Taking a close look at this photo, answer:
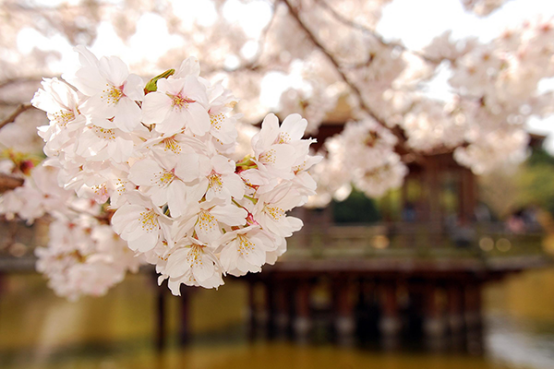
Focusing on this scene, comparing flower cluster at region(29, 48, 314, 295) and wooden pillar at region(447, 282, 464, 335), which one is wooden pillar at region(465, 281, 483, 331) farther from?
flower cluster at region(29, 48, 314, 295)

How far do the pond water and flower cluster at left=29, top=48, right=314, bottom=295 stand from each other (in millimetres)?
4283

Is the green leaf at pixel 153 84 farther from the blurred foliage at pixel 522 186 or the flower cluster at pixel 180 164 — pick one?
the blurred foliage at pixel 522 186

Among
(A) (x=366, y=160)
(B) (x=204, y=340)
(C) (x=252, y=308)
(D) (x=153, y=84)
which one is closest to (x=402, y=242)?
(C) (x=252, y=308)

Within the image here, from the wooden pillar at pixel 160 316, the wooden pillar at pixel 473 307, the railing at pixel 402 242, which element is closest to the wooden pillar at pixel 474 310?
the wooden pillar at pixel 473 307

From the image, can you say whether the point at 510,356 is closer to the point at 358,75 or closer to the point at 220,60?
the point at 220,60

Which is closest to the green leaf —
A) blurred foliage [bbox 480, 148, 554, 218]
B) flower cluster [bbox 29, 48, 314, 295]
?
flower cluster [bbox 29, 48, 314, 295]

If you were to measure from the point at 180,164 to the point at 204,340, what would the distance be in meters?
9.75

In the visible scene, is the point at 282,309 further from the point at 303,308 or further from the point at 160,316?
the point at 160,316

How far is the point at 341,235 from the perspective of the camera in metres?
9.66

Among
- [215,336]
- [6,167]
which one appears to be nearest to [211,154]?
[6,167]

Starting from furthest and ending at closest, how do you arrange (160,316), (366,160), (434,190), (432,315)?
(434,190), (432,315), (160,316), (366,160)

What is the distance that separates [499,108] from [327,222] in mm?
8407

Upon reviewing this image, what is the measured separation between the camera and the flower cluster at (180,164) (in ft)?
2.86

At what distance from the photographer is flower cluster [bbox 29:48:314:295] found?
2.86ft
